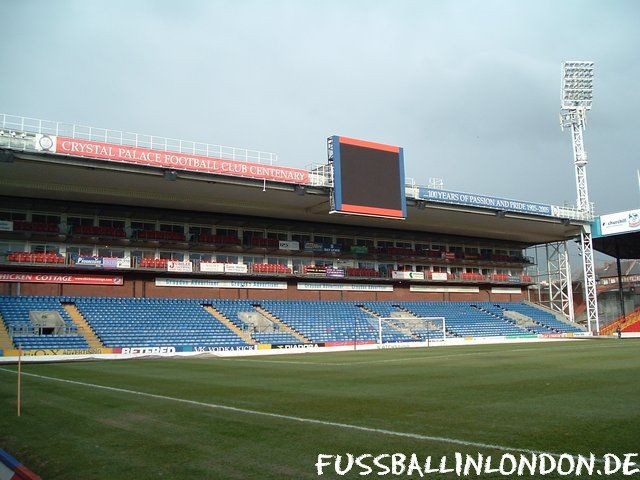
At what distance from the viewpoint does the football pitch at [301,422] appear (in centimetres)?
717

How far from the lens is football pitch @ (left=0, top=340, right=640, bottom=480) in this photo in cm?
717

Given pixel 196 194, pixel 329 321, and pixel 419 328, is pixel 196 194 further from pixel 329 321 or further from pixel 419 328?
pixel 419 328

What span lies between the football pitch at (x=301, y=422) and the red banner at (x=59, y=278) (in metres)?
26.4

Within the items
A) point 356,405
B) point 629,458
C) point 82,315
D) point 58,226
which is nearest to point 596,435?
point 629,458

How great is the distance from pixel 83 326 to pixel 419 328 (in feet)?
90.7

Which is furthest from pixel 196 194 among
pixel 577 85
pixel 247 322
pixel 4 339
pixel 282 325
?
pixel 577 85

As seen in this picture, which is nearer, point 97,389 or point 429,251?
point 97,389

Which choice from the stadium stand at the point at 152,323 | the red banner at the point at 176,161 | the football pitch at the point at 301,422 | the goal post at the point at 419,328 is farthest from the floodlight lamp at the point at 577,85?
the football pitch at the point at 301,422

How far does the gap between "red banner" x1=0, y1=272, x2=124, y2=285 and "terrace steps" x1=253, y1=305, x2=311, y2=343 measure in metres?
11.3

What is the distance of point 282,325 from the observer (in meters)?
45.8

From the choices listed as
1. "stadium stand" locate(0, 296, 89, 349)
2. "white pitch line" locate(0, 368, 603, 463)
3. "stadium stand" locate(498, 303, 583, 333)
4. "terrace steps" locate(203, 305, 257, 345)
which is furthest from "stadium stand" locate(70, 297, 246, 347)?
"stadium stand" locate(498, 303, 583, 333)

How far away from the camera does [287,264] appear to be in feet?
172

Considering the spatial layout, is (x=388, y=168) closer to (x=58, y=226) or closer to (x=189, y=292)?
(x=189, y=292)

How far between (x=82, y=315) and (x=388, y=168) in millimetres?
24463
